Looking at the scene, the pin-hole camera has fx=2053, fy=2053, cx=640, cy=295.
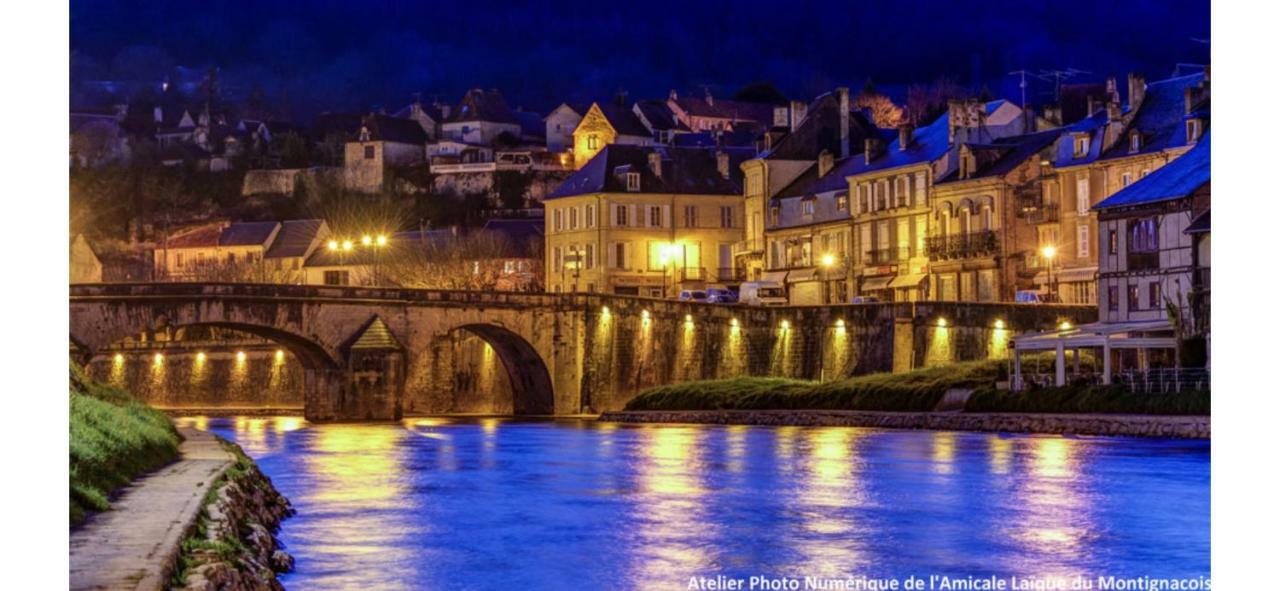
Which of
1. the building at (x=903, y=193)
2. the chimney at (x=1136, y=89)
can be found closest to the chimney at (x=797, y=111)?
the building at (x=903, y=193)

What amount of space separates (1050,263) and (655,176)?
23.4 metres

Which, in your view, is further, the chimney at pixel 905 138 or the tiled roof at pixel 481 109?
the tiled roof at pixel 481 109

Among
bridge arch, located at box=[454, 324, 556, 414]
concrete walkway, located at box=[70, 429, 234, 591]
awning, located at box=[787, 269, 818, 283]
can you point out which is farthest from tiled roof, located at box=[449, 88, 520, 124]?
concrete walkway, located at box=[70, 429, 234, 591]

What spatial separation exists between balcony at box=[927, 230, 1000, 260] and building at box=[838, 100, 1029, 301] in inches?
29.0

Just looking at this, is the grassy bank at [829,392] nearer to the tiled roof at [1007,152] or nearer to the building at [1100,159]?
the building at [1100,159]

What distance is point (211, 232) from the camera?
119625 millimetres

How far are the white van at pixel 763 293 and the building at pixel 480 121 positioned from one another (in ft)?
182

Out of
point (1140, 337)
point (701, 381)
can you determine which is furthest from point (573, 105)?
point (1140, 337)

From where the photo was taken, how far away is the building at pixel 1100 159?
59281 millimetres

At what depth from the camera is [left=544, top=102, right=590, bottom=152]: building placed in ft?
416

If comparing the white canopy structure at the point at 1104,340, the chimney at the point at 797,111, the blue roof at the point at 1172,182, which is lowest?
the white canopy structure at the point at 1104,340

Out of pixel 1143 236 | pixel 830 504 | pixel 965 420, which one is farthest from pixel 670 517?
pixel 1143 236

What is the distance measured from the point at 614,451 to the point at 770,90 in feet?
329

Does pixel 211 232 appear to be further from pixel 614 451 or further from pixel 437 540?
pixel 437 540
